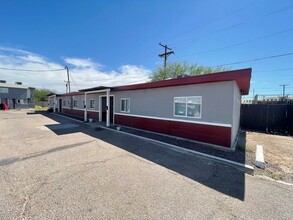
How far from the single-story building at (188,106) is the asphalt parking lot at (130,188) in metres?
1.92

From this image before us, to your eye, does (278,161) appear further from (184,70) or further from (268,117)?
(184,70)

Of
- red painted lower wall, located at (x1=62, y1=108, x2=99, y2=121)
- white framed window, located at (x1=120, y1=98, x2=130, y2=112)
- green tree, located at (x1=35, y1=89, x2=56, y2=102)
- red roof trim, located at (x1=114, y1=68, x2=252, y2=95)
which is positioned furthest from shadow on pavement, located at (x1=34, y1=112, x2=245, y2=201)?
green tree, located at (x1=35, y1=89, x2=56, y2=102)

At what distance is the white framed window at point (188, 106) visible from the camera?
6.96 meters

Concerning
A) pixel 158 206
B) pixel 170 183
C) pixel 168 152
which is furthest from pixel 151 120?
pixel 158 206

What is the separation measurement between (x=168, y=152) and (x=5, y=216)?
4.46m

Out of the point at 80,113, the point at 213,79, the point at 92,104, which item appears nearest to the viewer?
the point at 213,79

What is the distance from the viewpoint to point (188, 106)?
737cm

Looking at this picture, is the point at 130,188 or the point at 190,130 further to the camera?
the point at 190,130

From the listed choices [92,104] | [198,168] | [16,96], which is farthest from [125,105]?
[16,96]

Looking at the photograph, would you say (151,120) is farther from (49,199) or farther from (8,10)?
(8,10)

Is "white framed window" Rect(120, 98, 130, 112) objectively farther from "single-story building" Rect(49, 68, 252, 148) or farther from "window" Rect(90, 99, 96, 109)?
"window" Rect(90, 99, 96, 109)

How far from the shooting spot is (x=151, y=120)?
9.15 meters

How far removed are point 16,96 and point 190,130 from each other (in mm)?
38725

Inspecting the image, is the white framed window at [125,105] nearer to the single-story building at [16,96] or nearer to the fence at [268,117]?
the fence at [268,117]
